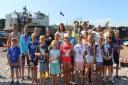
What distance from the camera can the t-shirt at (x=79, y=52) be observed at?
12.1 m

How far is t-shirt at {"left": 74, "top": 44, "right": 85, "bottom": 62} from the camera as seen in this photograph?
1206 centimetres

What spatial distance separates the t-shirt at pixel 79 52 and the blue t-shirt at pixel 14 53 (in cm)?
194

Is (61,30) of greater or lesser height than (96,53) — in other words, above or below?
above

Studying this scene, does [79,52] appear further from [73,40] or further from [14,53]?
[14,53]

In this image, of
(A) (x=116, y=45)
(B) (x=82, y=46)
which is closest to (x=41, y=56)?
(B) (x=82, y=46)

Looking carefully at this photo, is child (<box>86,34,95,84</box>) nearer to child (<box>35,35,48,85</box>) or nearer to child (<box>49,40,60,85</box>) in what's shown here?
child (<box>49,40,60,85</box>)

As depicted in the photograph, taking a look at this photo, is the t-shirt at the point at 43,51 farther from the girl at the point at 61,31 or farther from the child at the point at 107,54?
the child at the point at 107,54

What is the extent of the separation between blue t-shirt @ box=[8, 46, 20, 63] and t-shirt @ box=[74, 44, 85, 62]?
194 cm

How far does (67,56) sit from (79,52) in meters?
0.48

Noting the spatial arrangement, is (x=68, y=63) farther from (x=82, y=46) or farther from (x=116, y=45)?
(x=116, y=45)

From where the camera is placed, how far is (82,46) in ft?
39.7

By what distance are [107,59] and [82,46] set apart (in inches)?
45.2

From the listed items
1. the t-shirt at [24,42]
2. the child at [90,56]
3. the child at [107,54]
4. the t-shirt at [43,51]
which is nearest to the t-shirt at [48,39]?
the t-shirt at [24,42]

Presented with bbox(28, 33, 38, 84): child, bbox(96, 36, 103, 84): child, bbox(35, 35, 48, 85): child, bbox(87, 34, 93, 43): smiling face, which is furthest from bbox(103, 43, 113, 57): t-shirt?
bbox(28, 33, 38, 84): child
